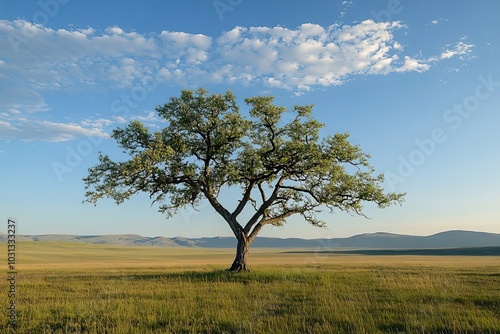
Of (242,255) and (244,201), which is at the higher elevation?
(244,201)

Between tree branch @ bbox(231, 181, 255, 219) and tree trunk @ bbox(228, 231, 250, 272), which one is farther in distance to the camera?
tree branch @ bbox(231, 181, 255, 219)

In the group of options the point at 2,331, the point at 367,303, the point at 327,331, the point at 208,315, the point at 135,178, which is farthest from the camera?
the point at 135,178

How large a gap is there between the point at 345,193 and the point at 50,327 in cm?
2287

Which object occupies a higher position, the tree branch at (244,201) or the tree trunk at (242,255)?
the tree branch at (244,201)

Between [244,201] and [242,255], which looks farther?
[244,201]

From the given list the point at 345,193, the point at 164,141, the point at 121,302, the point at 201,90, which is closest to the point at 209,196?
the point at 164,141

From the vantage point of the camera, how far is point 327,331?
32.2 feet

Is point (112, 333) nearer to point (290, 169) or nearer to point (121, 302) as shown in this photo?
point (121, 302)

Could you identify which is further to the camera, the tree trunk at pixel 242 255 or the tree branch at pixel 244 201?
the tree branch at pixel 244 201

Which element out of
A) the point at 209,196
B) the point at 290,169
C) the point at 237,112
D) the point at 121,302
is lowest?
the point at 121,302

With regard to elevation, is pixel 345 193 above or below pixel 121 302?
above

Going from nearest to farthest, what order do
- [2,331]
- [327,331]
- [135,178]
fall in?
[327,331] → [2,331] → [135,178]

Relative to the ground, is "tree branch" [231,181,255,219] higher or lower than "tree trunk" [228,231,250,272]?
higher

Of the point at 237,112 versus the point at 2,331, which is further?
the point at 237,112
